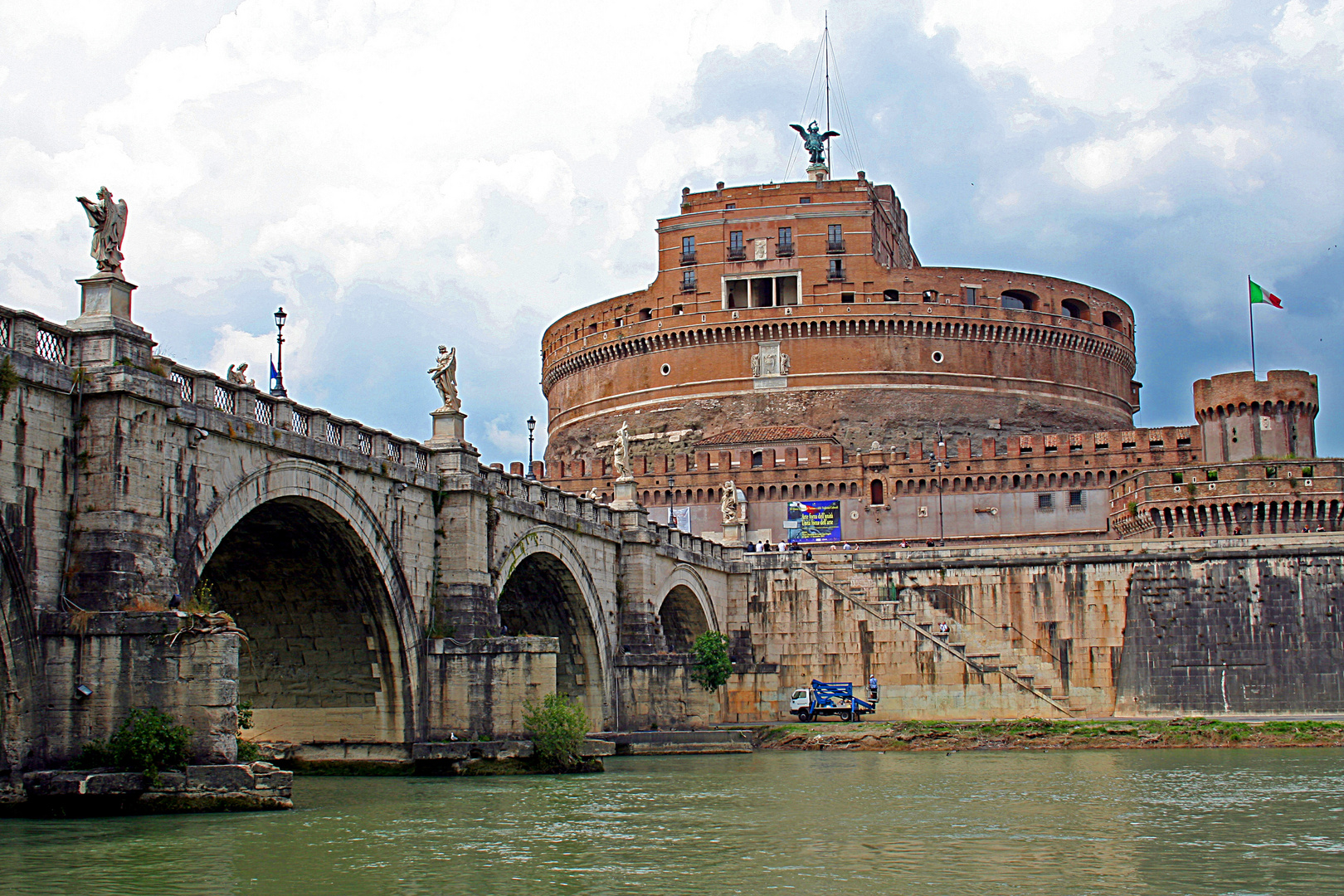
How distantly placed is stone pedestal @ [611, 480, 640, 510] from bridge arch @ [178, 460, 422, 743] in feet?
41.0

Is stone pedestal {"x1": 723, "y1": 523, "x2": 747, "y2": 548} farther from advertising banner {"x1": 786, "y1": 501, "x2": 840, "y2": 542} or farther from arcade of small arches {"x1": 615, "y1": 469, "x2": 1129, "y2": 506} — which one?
arcade of small arches {"x1": 615, "y1": 469, "x2": 1129, "y2": 506}

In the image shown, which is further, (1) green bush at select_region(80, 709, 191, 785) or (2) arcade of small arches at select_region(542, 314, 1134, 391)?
(2) arcade of small arches at select_region(542, 314, 1134, 391)

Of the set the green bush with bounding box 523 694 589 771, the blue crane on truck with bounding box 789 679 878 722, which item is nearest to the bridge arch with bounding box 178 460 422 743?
the green bush with bounding box 523 694 589 771

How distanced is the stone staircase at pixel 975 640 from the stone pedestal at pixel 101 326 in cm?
3164

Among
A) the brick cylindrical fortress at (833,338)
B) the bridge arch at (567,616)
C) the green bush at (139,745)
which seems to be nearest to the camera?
the green bush at (139,745)

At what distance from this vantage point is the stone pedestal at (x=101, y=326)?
788 inches

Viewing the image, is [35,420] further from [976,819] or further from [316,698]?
[976,819]

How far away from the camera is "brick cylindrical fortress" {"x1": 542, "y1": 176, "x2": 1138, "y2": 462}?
7419 cm

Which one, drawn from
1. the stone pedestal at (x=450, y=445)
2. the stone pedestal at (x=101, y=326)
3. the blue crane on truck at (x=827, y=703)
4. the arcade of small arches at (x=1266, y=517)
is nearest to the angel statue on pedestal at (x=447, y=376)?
the stone pedestal at (x=450, y=445)

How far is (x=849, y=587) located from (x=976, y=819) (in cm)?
2887

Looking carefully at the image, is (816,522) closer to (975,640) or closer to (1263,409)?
(975,640)

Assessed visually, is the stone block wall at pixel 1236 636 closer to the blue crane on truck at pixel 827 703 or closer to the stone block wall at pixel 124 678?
the blue crane on truck at pixel 827 703

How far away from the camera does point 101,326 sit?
20.0 meters

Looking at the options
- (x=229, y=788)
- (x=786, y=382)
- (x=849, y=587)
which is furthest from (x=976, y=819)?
(x=786, y=382)
